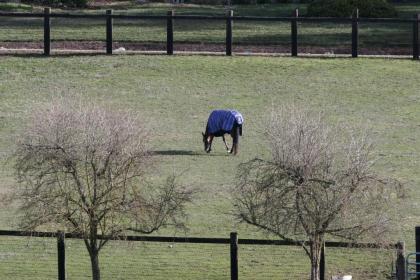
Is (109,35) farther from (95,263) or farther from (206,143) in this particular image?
(95,263)

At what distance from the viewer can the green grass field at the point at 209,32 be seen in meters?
42.5

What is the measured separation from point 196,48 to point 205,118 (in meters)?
7.50

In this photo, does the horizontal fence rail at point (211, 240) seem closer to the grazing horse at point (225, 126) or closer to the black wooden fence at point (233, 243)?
the black wooden fence at point (233, 243)

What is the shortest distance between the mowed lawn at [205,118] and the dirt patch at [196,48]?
5.38ft

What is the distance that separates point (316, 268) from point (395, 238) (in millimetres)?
2745

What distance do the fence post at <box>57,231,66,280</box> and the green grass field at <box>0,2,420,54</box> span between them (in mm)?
21049

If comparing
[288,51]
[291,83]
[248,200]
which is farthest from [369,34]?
[248,200]

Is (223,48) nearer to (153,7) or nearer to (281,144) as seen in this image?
(153,7)

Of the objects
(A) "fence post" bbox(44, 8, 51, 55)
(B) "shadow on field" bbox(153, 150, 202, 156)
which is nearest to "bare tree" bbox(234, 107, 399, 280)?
(B) "shadow on field" bbox(153, 150, 202, 156)

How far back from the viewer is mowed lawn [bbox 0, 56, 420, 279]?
22.6 meters

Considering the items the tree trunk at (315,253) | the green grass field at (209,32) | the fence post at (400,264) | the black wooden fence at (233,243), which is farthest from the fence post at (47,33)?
the fence post at (400,264)

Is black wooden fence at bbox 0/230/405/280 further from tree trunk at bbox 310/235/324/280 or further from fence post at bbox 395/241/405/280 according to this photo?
tree trunk at bbox 310/235/324/280

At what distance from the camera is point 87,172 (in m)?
20.3

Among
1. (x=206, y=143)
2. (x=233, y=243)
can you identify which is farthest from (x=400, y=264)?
(x=206, y=143)
